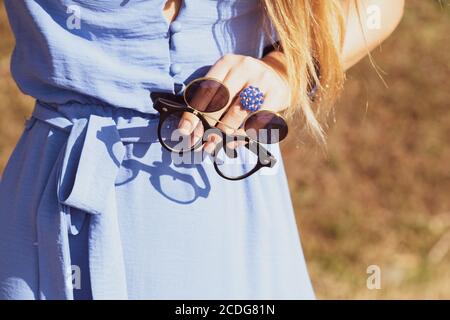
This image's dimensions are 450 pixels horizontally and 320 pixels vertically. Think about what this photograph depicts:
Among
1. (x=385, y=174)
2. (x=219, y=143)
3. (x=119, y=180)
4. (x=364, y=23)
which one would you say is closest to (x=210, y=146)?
(x=219, y=143)

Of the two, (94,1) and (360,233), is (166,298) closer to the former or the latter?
(94,1)

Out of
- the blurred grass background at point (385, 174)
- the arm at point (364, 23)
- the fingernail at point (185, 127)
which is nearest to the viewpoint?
the fingernail at point (185, 127)

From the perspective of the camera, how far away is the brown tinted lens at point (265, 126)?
1.13m

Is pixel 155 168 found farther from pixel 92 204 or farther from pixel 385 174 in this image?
pixel 385 174

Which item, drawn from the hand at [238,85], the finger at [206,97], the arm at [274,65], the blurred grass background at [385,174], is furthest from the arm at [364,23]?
the blurred grass background at [385,174]

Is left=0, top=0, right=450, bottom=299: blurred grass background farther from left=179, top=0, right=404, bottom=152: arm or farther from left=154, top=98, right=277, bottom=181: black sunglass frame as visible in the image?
left=154, top=98, right=277, bottom=181: black sunglass frame

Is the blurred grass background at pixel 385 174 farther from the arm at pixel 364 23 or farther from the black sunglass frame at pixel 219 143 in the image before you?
the black sunglass frame at pixel 219 143

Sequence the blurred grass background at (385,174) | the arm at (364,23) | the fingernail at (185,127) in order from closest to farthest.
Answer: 1. the fingernail at (185,127)
2. the arm at (364,23)
3. the blurred grass background at (385,174)

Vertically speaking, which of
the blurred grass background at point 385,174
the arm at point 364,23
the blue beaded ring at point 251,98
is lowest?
the blurred grass background at point 385,174

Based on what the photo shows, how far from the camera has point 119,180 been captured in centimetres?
119

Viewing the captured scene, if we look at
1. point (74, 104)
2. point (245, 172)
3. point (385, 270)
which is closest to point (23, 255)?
point (74, 104)

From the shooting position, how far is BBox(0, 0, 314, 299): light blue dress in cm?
116

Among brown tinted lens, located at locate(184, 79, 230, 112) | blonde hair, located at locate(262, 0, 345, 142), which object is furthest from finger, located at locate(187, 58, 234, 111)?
blonde hair, located at locate(262, 0, 345, 142)

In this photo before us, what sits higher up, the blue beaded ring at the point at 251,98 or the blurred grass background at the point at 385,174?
the blue beaded ring at the point at 251,98
